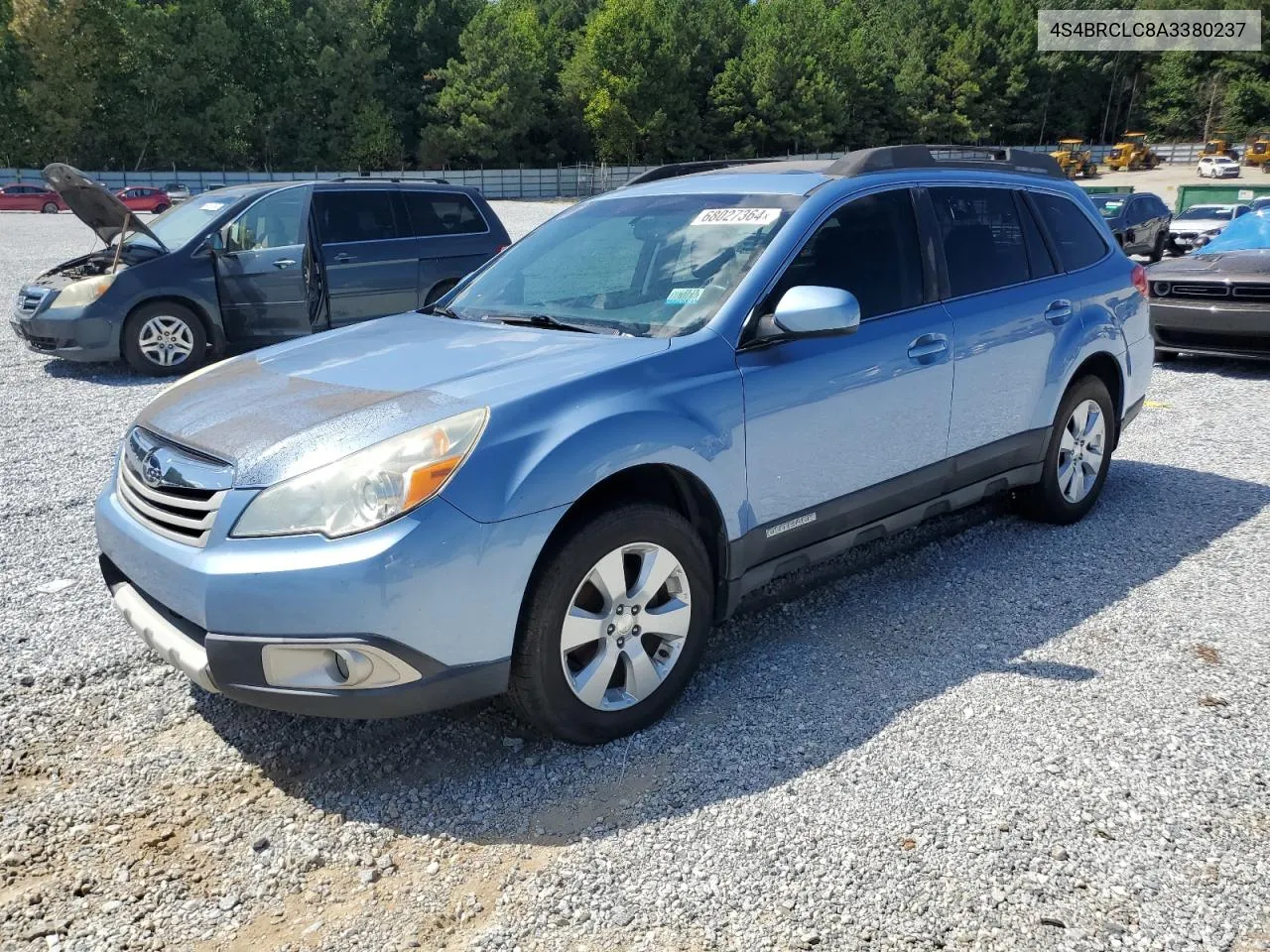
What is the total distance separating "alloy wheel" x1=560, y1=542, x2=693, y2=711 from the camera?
10.3 ft

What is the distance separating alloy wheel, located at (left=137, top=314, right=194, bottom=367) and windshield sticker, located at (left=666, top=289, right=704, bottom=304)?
24.1ft

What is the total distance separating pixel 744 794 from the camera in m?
3.04

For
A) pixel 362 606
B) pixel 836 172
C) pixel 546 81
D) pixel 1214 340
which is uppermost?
pixel 546 81

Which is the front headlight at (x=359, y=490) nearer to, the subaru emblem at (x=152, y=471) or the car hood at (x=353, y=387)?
the car hood at (x=353, y=387)

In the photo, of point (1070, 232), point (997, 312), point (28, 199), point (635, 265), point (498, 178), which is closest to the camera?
point (635, 265)

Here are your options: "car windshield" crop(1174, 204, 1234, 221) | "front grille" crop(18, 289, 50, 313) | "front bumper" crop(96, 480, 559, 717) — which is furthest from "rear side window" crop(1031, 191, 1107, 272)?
"car windshield" crop(1174, 204, 1234, 221)

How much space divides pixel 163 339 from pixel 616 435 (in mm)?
7879

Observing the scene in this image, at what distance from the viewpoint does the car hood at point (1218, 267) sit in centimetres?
940

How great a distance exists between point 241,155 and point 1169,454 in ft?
229

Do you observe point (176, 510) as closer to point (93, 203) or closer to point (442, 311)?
point (442, 311)

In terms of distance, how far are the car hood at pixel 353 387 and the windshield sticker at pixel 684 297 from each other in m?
0.28

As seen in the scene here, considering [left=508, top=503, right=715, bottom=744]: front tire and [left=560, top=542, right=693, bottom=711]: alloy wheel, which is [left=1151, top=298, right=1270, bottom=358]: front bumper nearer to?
[left=508, top=503, right=715, bottom=744]: front tire

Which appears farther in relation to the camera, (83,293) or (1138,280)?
(83,293)

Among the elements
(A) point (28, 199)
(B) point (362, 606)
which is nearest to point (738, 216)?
(B) point (362, 606)
